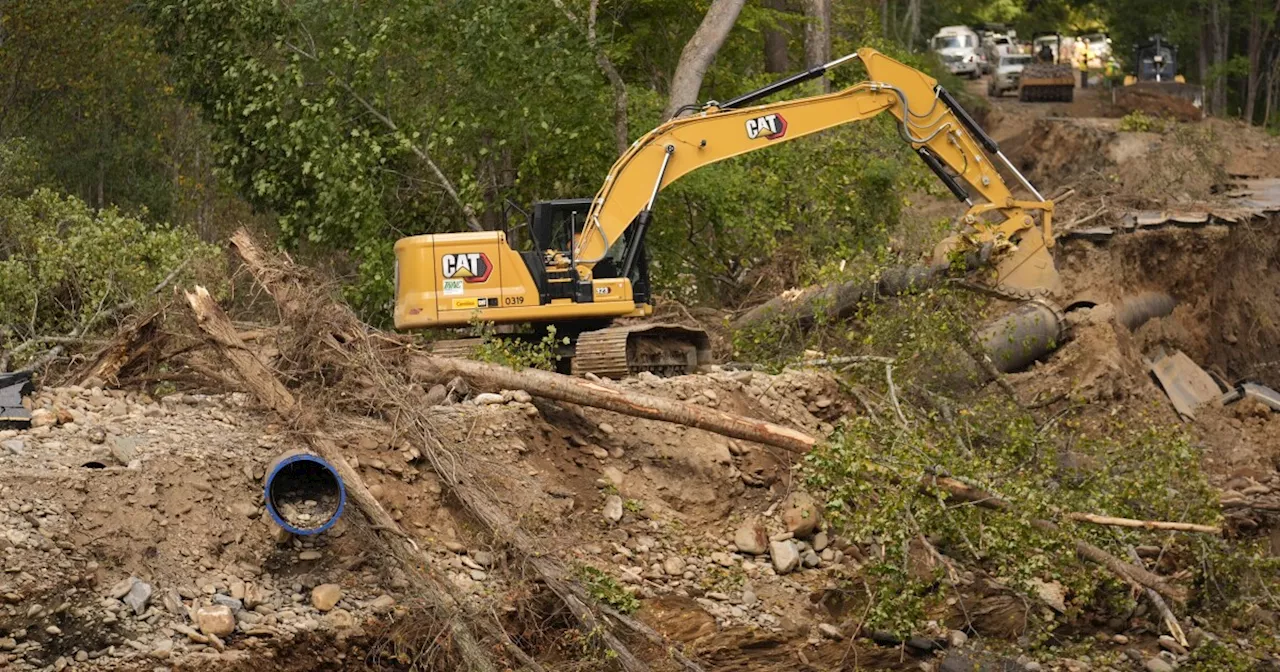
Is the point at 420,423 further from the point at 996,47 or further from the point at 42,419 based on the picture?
the point at 996,47

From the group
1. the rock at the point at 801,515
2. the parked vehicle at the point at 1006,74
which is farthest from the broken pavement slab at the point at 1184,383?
the parked vehicle at the point at 1006,74

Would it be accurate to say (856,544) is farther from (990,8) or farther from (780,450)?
(990,8)

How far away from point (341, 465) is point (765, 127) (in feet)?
20.8

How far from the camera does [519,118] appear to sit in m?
20.0

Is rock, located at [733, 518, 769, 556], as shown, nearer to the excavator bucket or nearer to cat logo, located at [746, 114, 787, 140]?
cat logo, located at [746, 114, 787, 140]

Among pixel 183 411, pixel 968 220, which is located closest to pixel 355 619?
pixel 183 411

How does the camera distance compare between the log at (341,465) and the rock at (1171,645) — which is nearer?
the log at (341,465)

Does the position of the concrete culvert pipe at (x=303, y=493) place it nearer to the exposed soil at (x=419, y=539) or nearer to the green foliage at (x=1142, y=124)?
the exposed soil at (x=419, y=539)

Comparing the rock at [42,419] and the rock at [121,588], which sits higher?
the rock at [42,419]

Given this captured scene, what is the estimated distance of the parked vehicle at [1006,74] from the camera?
46.5 meters

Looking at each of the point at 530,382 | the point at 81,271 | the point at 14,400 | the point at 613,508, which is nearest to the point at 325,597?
the point at 613,508

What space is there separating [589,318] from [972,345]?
11.3 feet

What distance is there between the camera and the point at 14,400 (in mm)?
13180

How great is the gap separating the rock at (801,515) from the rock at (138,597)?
504 cm
